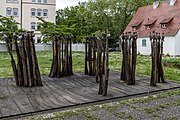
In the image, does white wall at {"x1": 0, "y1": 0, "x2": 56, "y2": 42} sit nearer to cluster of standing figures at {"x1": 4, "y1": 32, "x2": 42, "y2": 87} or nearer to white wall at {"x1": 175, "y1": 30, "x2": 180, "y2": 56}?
white wall at {"x1": 175, "y1": 30, "x2": 180, "y2": 56}

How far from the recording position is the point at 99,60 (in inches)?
292

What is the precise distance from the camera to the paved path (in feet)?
16.2

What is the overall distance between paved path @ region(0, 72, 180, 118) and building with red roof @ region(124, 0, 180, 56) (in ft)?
52.8

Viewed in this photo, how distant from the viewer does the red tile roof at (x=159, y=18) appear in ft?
75.7

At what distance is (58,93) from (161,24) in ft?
67.0

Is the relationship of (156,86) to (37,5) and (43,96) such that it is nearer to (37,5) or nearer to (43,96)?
(43,96)

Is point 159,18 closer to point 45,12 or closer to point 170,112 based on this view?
point 45,12

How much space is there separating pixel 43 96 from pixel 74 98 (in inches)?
33.2

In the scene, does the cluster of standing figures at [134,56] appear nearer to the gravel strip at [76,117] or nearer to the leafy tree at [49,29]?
the leafy tree at [49,29]

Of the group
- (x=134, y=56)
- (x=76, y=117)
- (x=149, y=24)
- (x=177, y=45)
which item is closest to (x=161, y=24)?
(x=149, y=24)

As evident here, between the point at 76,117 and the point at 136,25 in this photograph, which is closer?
the point at 76,117

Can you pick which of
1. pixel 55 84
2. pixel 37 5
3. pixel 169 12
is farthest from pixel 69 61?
pixel 37 5

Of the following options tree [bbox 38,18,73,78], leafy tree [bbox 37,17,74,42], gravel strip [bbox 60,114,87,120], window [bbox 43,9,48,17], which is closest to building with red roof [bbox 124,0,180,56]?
window [bbox 43,9,48,17]

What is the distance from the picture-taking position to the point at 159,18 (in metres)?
25.2
